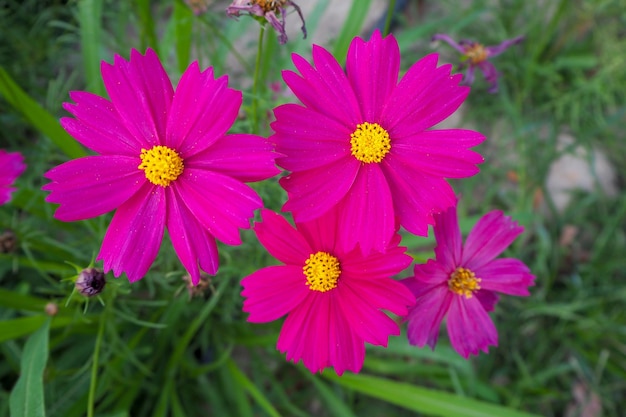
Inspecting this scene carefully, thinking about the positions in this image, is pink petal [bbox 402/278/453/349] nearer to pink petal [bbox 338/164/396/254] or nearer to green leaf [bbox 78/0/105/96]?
pink petal [bbox 338/164/396/254]

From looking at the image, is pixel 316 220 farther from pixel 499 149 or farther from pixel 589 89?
pixel 589 89

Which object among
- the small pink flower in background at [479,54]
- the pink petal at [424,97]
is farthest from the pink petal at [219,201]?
the small pink flower in background at [479,54]

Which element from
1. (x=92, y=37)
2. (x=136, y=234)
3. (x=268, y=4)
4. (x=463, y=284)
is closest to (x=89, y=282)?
(x=136, y=234)

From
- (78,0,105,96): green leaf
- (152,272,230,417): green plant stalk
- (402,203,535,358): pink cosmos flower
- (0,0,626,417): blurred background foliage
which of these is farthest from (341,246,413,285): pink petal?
(78,0,105,96): green leaf

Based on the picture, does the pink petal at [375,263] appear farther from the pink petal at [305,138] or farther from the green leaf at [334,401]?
the green leaf at [334,401]

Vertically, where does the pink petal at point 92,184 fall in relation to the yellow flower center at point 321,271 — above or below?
above

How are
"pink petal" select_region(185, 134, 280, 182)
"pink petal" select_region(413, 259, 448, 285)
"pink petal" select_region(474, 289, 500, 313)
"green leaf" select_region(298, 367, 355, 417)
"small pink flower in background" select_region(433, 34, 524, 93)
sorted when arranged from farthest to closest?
1. "green leaf" select_region(298, 367, 355, 417)
2. "small pink flower in background" select_region(433, 34, 524, 93)
3. "pink petal" select_region(474, 289, 500, 313)
4. "pink petal" select_region(413, 259, 448, 285)
5. "pink petal" select_region(185, 134, 280, 182)
